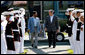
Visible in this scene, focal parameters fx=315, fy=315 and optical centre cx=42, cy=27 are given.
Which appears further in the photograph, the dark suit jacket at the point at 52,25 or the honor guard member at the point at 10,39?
the dark suit jacket at the point at 52,25

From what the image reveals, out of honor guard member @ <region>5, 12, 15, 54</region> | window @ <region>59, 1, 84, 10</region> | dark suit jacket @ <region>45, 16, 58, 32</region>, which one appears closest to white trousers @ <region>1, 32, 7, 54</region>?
honor guard member @ <region>5, 12, 15, 54</region>

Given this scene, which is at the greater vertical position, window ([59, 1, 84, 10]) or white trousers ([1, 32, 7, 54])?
window ([59, 1, 84, 10])

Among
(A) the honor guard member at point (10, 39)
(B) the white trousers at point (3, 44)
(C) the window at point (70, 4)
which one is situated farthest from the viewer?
(C) the window at point (70, 4)

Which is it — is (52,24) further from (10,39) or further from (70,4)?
(70,4)

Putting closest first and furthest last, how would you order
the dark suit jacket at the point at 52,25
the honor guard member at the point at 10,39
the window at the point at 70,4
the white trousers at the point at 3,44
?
the white trousers at the point at 3,44
the honor guard member at the point at 10,39
the dark suit jacket at the point at 52,25
the window at the point at 70,4

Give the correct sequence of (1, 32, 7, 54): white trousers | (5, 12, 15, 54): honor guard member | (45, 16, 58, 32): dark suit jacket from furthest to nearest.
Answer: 1. (45, 16, 58, 32): dark suit jacket
2. (5, 12, 15, 54): honor guard member
3. (1, 32, 7, 54): white trousers

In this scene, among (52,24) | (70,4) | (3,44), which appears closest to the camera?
(3,44)

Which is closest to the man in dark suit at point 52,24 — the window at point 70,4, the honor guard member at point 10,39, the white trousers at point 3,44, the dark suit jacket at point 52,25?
the dark suit jacket at point 52,25

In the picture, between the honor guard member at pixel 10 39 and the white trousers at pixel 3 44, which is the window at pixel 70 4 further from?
the white trousers at pixel 3 44

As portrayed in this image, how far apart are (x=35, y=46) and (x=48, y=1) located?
6228 mm

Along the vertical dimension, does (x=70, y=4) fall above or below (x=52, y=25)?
above

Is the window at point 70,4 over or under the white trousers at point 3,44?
over

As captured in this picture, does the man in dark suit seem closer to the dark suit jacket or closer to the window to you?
the dark suit jacket

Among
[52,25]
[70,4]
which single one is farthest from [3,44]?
[70,4]
